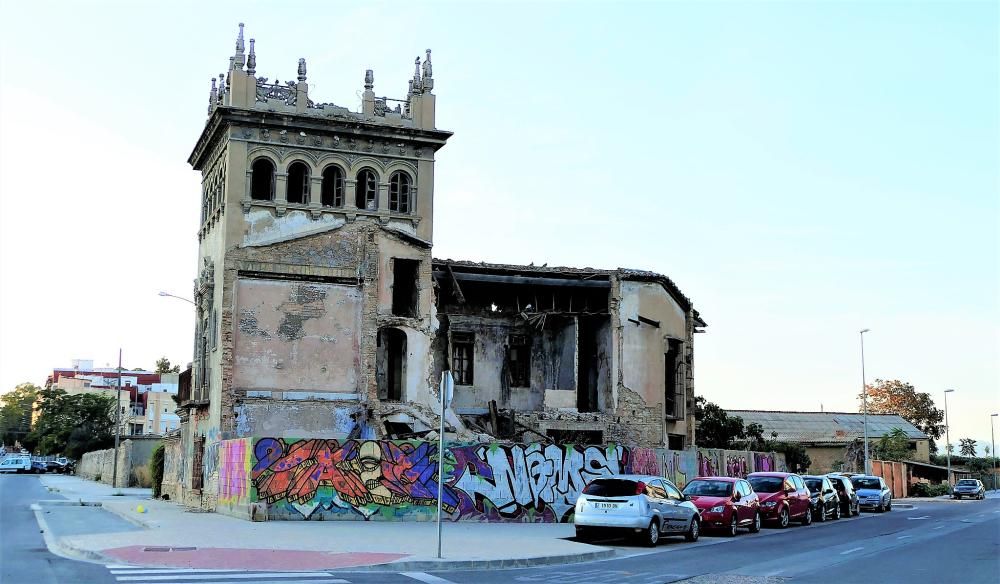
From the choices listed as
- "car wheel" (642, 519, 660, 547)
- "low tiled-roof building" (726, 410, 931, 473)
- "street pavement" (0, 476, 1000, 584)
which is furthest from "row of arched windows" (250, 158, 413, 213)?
"low tiled-roof building" (726, 410, 931, 473)

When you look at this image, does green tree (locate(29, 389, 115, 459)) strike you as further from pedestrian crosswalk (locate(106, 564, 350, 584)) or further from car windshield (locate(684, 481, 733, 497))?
pedestrian crosswalk (locate(106, 564, 350, 584))

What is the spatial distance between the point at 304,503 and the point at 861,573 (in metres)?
15.0

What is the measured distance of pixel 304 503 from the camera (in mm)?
27984

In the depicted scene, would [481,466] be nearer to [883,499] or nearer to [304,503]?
[304,503]

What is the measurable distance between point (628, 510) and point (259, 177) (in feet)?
67.7

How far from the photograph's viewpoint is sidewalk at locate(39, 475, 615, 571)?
1781cm

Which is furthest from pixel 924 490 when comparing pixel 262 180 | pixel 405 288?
pixel 262 180

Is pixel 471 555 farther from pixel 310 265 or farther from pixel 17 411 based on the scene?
pixel 17 411

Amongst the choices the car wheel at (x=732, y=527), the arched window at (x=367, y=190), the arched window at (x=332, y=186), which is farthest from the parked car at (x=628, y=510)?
the arched window at (x=332, y=186)

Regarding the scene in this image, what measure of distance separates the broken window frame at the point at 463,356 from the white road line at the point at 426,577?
2635cm

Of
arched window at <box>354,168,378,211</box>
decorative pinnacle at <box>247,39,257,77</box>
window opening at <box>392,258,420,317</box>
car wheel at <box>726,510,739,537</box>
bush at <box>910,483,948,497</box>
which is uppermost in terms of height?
decorative pinnacle at <box>247,39,257,77</box>

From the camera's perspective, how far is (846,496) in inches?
1505

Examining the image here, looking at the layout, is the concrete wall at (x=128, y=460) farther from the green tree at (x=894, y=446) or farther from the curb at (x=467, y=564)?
the green tree at (x=894, y=446)

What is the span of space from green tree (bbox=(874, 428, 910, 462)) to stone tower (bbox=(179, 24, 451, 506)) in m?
48.1
